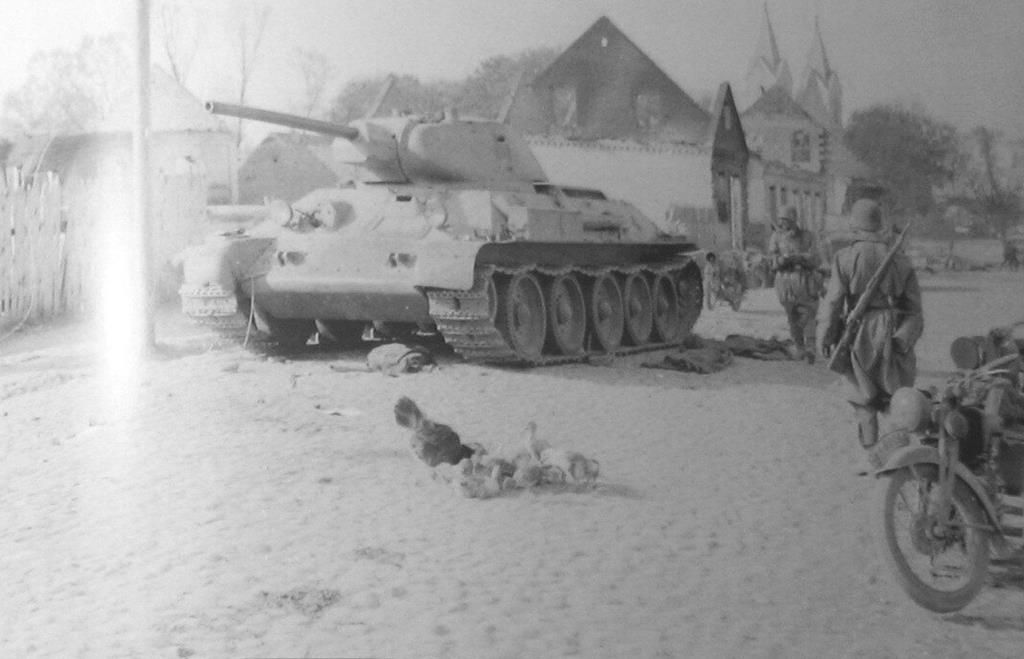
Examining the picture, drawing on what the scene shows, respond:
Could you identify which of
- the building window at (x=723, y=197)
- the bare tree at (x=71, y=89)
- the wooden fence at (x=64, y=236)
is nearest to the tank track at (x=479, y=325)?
the wooden fence at (x=64, y=236)

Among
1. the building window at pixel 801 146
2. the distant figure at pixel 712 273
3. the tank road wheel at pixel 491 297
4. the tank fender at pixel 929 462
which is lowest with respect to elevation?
the tank fender at pixel 929 462

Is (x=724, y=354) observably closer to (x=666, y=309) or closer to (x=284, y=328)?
(x=666, y=309)

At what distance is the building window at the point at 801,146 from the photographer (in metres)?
3.38

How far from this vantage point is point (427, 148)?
4109 mm

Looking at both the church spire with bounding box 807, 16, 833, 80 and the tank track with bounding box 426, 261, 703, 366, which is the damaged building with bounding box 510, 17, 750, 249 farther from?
the tank track with bounding box 426, 261, 703, 366

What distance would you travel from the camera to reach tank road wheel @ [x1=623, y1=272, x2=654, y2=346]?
594 cm

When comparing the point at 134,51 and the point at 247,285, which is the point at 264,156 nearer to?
the point at 134,51

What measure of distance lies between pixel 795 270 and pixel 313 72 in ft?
4.48

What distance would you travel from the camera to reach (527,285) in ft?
18.1

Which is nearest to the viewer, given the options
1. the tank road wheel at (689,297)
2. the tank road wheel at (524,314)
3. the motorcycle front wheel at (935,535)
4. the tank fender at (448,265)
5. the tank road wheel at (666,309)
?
the motorcycle front wheel at (935,535)

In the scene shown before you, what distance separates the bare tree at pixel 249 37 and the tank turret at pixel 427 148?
116 mm

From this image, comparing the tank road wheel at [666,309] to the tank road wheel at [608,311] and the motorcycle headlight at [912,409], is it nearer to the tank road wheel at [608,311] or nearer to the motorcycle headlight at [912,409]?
the tank road wheel at [608,311]

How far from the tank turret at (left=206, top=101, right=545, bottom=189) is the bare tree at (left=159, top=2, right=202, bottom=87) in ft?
0.54

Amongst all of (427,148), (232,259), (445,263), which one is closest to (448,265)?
(445,263)
